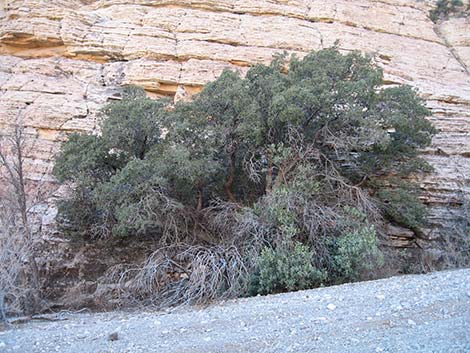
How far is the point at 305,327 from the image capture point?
18.6ft

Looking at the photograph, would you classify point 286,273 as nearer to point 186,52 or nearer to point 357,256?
point 357,256

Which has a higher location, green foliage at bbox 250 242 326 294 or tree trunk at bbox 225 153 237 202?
tree trunk at bbox 225 153 237 202

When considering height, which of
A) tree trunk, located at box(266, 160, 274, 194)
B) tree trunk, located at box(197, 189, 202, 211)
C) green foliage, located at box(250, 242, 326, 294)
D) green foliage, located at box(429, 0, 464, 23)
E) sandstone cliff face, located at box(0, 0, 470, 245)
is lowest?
green foliage, located at box(250, 242, 326, 294)

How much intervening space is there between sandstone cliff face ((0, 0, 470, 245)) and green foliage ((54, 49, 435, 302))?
95.3 inches

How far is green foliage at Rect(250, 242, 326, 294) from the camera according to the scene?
27.3 ft

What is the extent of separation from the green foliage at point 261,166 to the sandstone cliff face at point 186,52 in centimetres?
242

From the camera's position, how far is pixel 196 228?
1060 centimetres

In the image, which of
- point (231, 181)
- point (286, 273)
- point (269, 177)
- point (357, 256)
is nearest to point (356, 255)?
point (357, 256)

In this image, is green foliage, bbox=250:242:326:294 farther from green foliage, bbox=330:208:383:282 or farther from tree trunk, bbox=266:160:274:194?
tree trunk, bbox=266:160:274:194

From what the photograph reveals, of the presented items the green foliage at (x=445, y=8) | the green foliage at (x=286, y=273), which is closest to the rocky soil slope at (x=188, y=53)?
the green foliage at (x=445, y=8)

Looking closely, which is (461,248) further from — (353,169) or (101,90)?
(101,90)

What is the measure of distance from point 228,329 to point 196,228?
4.79 metres

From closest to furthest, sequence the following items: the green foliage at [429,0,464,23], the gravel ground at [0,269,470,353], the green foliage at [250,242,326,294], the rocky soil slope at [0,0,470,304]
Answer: the gravel ground at [0,269,470,353] < the green foliage at [250,242,326,294] < the rocky soil slope at [0,0,470,304] < the green foliage at [429,0,464,23]

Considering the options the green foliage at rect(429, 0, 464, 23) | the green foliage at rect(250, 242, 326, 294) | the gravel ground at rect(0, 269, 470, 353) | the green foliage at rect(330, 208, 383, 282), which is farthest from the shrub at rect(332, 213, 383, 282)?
the green foliage at rect(429, 0, 464, 23)
